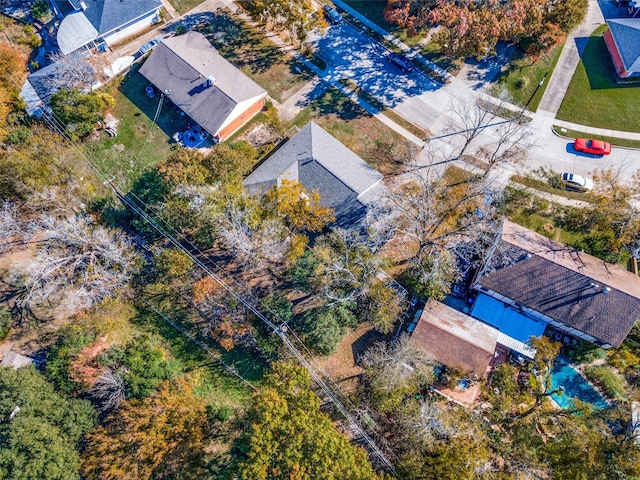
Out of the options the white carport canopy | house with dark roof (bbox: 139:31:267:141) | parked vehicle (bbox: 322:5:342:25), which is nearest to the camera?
house with dark roof (bbox: 139:31:267:141)

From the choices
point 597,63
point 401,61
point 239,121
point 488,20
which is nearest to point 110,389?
point 239,121

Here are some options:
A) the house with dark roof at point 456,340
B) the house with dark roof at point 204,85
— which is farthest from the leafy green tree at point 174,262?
the house with dark roof at point 456,340

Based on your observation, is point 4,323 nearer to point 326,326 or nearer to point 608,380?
point 326,326

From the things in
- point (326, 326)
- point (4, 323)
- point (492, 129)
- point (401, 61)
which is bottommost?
point (326, 326)

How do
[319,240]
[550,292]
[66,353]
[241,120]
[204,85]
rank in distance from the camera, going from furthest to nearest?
[241,120] < [204,85] < [319,240] < [550,292] < [66,353]

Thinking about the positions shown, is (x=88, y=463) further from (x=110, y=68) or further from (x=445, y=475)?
(x=110, y=68)

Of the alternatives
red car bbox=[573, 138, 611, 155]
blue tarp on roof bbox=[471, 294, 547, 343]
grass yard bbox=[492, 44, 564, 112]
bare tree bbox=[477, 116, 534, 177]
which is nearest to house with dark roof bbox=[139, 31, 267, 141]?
bare tree bbox=[477, 116, 534, 177]

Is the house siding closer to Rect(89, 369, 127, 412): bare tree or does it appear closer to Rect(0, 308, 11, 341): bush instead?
Rect(89, 369, 127, 412): bare tree
